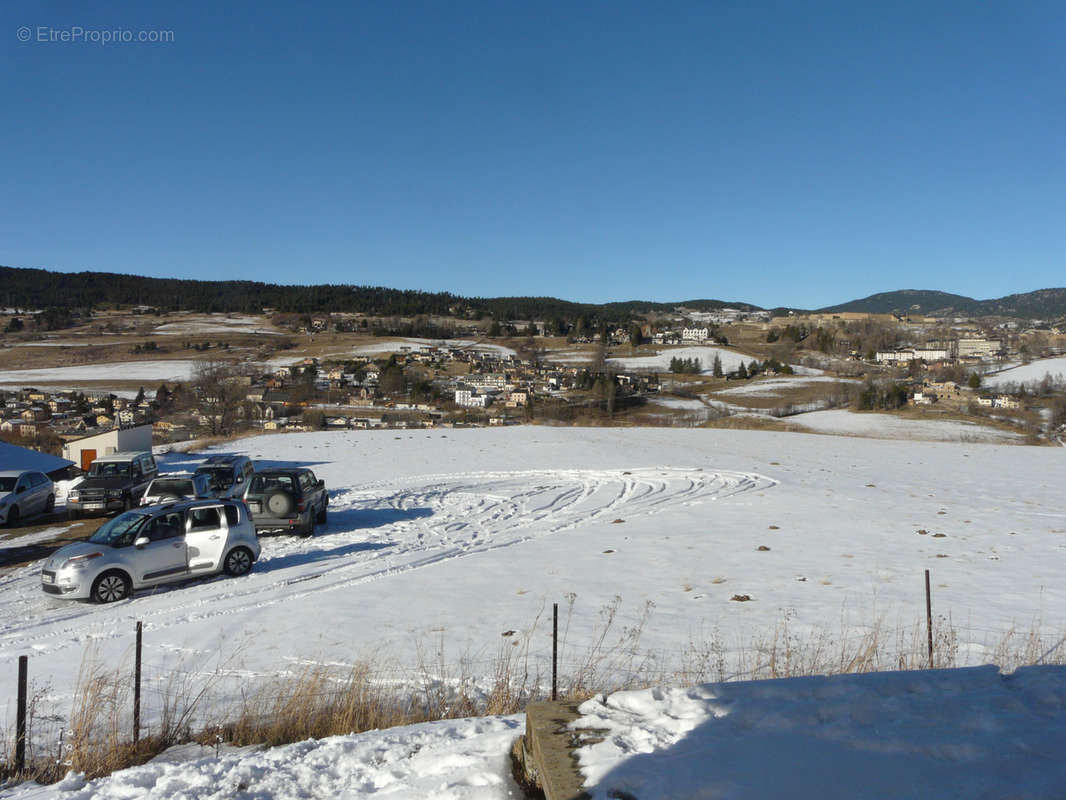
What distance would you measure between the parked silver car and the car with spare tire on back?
2.52 metres

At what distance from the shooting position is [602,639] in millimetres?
8148

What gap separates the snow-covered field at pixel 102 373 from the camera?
8919 cm

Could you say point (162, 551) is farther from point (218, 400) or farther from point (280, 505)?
point (218, 400)

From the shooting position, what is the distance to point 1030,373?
282ft

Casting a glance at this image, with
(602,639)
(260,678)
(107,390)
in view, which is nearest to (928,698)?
(602,639)

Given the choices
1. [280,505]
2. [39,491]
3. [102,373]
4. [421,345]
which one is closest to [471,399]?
[421,345]

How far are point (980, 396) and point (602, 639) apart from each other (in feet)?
235

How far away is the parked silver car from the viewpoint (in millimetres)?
11016

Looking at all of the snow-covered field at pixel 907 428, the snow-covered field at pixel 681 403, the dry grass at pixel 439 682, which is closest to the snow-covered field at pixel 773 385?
the snow-covered field at pixel 681 403

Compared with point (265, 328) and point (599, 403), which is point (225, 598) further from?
point (265, 328)

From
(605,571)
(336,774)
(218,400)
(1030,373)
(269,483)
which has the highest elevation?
(1030,373)

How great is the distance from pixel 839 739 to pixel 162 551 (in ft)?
37.2

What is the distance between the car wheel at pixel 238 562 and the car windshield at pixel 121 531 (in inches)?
60.5

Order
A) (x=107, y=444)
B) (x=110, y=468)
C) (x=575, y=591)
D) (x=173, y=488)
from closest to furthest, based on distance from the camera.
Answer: (x=575, y=591)
(x=173, y=488)
(x=110, y=468)
(x=107, y=444)
